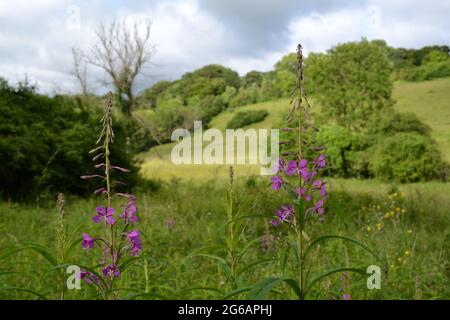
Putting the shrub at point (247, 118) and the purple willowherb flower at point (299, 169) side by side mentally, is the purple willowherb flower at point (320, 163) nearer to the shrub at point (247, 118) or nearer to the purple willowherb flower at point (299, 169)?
the purple willowherb flower at point (299, 169)

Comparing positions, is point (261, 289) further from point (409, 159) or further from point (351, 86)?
point (351, 86)

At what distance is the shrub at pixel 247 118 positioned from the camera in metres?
44.2

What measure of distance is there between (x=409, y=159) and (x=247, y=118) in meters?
25.8

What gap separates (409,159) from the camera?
65.3ft

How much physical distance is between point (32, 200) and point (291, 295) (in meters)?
8.40

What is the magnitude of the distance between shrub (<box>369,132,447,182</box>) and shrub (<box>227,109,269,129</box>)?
24.2 m

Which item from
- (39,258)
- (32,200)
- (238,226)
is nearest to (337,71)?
(32,200)

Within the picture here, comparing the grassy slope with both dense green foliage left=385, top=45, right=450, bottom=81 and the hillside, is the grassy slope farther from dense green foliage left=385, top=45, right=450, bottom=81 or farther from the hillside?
dense green foliage left=385, top=45, right=450, bottom=81

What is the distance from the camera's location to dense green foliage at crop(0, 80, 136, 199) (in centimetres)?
1062

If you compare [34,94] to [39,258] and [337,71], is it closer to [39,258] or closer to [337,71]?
[39,258]

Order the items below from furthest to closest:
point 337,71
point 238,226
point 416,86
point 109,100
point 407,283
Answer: point 416,86, point 337,71, point 407,283, point 238,226, point 109,100

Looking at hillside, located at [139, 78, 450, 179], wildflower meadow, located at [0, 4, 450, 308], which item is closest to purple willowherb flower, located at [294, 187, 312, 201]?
wildflower meadow, located at [0, 4, 450, 308]
